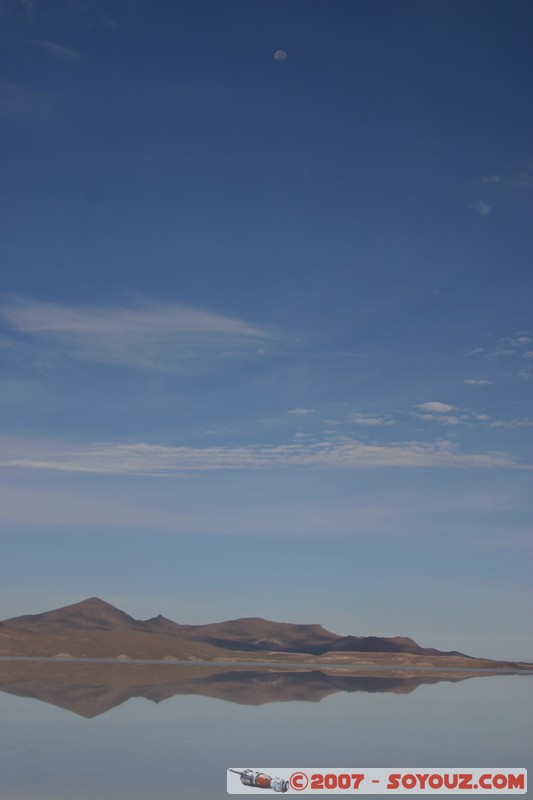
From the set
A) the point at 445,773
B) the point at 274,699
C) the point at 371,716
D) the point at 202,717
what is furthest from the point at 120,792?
the point at 274,699

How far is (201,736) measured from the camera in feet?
52.4

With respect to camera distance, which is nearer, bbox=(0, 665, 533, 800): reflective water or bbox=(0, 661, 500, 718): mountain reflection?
bbox=(0, 665, 533, 800): reflective water

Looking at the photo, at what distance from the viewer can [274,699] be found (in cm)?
2492

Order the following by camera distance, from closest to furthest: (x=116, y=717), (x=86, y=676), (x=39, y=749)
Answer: (x=39, y=749), (x=116, y=717), (x=86, y=676)

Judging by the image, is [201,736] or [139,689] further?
[139,689]

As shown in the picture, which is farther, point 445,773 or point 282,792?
point 445,773

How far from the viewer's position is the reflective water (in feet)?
39.9

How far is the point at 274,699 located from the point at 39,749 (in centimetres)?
1178

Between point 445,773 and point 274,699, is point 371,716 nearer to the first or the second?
point 274,699

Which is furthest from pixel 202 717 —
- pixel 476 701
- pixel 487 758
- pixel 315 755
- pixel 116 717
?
pixel 476 701

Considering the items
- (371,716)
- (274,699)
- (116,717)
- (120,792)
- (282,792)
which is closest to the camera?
(120,792)

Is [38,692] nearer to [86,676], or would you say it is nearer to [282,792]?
[86,676]

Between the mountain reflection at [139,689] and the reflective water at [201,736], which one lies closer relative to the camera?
the reflective water at [201,736]

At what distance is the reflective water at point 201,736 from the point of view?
12148mm
